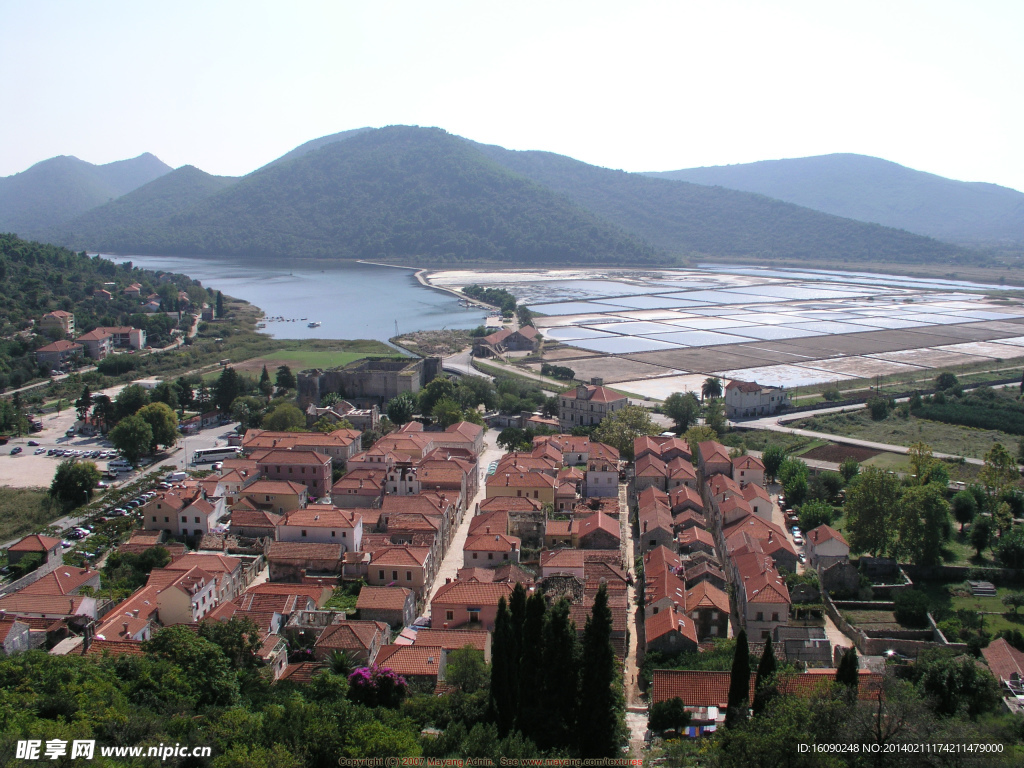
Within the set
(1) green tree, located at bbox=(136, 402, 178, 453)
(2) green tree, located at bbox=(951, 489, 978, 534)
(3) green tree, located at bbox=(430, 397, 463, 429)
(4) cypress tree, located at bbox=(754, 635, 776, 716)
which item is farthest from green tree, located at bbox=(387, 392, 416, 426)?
(4) cypress tree, located at bbox=(754, 635, 776, 716)

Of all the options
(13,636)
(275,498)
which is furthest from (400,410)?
(13,636)

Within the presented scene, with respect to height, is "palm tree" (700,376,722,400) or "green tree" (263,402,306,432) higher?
"palm tree" (700,376,722,400)

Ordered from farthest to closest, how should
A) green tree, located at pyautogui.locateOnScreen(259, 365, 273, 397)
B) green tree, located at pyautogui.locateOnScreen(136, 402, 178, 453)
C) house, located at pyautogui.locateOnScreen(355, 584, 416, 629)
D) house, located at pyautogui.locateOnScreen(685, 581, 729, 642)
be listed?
1. green tree, located at pyautogui.locateOnScreen(259, 365, 273, 397)
2. green tree, located at pyautogui.locateOnScreen(136, 402, 178, 453)
3. house, located at pyautogui.locateOnScreen(355, 584, 416, 629)
4. house, located at pyautogui.locateOnScreen(685, 581, 729, 642)

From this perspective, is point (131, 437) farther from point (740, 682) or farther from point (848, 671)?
point (848, 671)

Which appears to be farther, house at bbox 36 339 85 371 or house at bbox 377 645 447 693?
house at bbox 36 339 85 371

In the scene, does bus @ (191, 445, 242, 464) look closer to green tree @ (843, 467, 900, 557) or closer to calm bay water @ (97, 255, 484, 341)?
green tree @ (843, 467, 900, 557)

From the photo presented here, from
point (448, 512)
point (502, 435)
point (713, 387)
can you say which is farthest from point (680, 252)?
point (448, 512)
